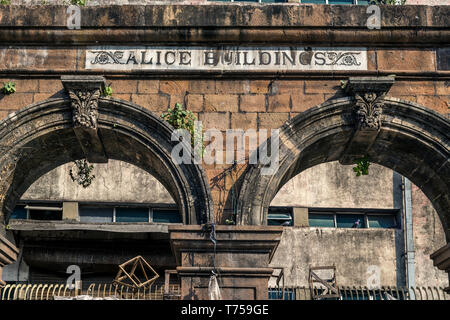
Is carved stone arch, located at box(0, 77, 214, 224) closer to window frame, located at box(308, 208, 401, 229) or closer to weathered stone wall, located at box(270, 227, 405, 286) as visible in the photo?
weathered stone wall, located at box(270, 227, 405, 286)

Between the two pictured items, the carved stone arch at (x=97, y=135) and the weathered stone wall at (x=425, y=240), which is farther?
the weathered stone wall at (x=425, y=240)

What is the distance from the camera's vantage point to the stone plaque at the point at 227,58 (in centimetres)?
1236

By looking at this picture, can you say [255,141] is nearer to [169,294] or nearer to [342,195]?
[169,294]

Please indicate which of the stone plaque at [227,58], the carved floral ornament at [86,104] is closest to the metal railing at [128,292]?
the carved floral ornament at [86,104]

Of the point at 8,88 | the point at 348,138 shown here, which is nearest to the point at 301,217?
the point at 348,138

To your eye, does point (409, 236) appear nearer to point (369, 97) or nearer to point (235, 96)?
point (369, 97)

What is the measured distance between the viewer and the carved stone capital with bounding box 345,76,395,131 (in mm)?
11891

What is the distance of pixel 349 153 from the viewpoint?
42.1 ft

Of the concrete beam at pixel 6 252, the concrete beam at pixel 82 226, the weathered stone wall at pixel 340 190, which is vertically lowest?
the concrete beam at pixel 6 252

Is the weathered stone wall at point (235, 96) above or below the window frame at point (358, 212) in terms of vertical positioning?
below

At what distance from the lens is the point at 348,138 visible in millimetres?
12305

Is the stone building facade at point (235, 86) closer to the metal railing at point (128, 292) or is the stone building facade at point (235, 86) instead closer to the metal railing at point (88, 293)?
the metal railing at point (88, 293)

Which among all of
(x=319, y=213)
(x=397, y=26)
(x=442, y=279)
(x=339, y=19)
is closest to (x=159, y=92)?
(x=339, y=19)

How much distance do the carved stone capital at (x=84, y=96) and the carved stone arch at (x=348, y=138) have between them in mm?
2603
